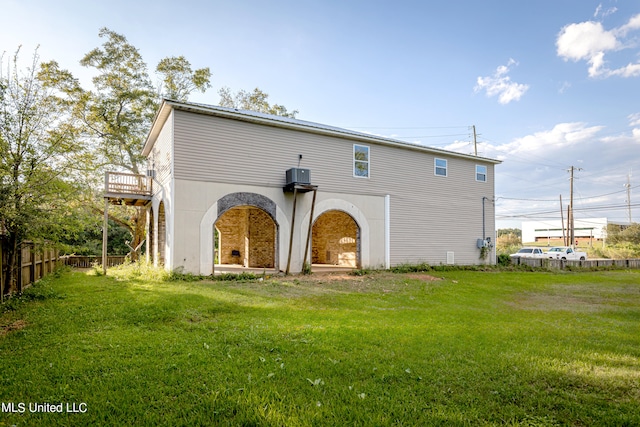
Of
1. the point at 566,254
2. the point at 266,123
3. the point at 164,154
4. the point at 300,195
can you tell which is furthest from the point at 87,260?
the point at 566,254

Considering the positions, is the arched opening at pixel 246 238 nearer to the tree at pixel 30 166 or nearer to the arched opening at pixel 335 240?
the arched opening at pixel 335 240

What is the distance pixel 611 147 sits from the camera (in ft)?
106

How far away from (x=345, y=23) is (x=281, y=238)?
26.7 ft

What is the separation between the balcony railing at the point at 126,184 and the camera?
45.6ft

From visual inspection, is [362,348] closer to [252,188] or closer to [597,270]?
[252,188]

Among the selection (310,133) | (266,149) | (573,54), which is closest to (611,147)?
(573,54)

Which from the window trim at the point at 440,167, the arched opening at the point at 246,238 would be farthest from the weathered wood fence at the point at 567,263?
the arched opening at the point at 246,238

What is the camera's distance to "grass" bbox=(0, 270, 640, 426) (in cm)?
290

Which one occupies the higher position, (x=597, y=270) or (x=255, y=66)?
(x=255, y=66)

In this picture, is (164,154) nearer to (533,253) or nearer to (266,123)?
(266,123)

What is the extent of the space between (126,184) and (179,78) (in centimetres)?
1034

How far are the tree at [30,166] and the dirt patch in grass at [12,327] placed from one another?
2.21 meters

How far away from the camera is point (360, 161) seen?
15.7 meters

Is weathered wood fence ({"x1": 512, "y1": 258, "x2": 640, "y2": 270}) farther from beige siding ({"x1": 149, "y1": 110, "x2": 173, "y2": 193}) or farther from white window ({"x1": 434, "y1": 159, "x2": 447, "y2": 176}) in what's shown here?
beige siding ({"x1": 149, "y1": 110, "x2": 173, "y2": 193})
